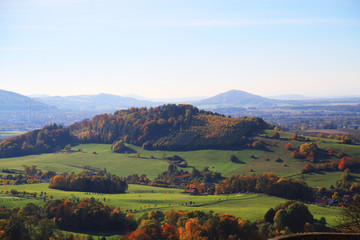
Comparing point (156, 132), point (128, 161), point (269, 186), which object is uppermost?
point (156, 132)

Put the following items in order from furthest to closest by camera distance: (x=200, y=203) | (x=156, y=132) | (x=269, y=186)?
(x=156, y=132), (x=269, y=186), (x=200, y=203)

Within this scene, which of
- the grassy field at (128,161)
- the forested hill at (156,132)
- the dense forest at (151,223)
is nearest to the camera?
the dense forest at (151,223)

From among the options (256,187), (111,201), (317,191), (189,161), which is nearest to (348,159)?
(317,191)

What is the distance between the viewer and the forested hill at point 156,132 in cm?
14925

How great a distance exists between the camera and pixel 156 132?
17012cm

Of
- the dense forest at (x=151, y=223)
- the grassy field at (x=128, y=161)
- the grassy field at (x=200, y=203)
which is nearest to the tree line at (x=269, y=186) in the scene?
the grassy field at (x=200, y=203)

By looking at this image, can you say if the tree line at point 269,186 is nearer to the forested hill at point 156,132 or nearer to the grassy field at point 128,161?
the grassy field at point 128,161

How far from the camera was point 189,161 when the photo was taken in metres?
132

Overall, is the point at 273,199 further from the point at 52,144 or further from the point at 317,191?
the point at 52,144

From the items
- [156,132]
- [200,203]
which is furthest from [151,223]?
[156,132]

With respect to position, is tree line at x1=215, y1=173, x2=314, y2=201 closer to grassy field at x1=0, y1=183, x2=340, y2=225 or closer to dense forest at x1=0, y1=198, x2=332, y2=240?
grassy field at x1=0, y1=183, x2=340, y2=225

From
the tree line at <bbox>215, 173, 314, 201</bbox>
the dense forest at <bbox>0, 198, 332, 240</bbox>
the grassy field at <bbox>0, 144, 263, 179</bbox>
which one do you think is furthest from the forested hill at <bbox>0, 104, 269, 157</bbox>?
the dense forest at <bbox>0, 198, 332, 240</bbox>

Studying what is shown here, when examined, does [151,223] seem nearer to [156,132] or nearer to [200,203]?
[200,203]

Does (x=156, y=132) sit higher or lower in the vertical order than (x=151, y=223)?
higher
